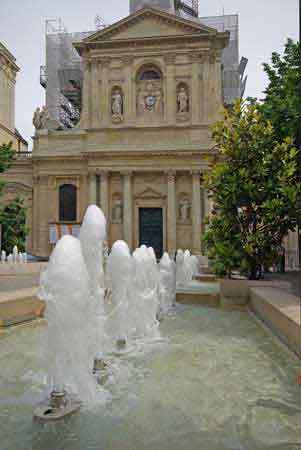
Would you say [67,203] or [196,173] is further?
[67,203]

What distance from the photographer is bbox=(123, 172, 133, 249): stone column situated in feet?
83.8

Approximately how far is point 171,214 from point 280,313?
2066 centimetres

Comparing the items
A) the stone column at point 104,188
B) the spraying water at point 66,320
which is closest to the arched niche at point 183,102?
the stone column at point 104,188

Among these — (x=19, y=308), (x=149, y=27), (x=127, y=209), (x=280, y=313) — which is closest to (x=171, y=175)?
(x=127, y=209)

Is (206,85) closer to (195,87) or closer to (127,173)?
(195,87)

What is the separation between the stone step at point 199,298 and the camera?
330 inches

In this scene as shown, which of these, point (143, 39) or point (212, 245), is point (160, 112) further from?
point (212, 245)

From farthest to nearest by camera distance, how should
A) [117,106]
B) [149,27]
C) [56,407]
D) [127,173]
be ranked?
[117,106], [149,27], [127,173], [56,407]

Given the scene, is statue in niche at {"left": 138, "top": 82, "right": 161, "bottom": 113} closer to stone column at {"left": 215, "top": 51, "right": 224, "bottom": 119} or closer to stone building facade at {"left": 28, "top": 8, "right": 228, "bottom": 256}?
stone building facade at {"left": 28, "top": 8, "right": 228, "bottom": 256}

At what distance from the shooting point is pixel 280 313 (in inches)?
189

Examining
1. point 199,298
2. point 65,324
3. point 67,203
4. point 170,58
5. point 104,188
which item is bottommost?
point 199,298

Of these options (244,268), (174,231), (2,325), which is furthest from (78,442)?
(174,231)

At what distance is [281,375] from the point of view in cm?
387

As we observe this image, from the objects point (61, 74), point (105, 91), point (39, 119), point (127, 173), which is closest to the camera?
point (127, 173)
